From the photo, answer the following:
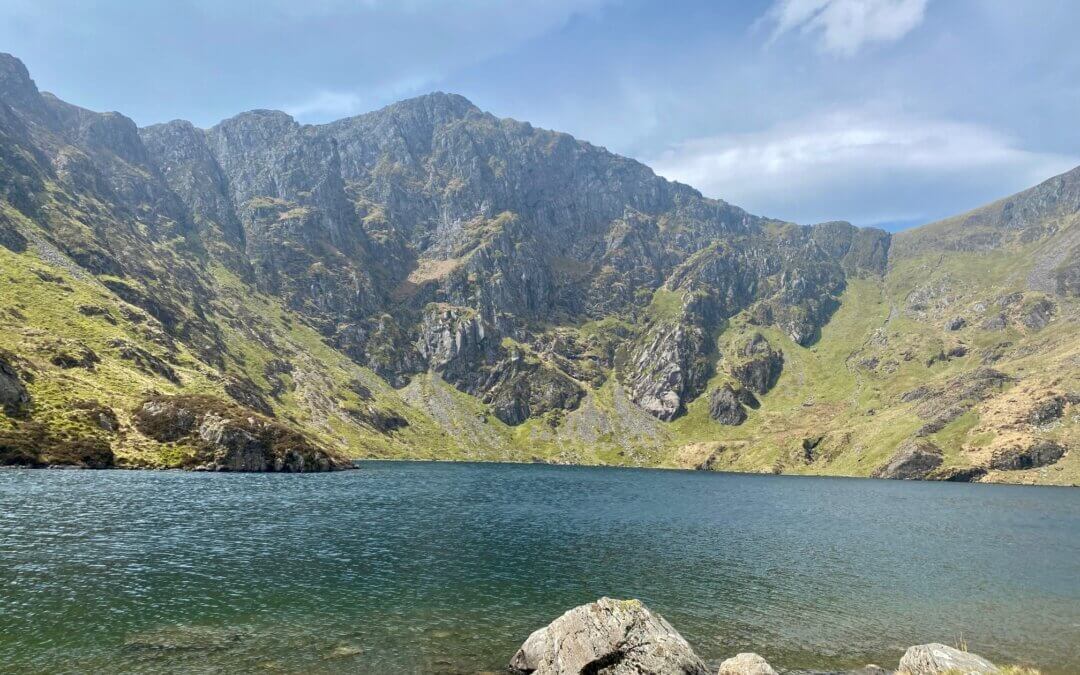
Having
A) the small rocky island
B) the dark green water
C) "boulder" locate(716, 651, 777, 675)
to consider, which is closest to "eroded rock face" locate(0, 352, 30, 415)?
the dark green water

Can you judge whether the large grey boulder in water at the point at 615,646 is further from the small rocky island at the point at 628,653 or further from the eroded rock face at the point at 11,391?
the eroded rock face at the point at 11,391

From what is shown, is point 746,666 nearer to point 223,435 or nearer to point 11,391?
point 11,391

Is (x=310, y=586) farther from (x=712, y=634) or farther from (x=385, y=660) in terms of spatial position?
(x=712, y=634)

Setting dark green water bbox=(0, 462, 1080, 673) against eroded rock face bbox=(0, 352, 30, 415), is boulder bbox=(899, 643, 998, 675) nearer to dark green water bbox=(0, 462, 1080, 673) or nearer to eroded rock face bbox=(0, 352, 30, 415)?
dark green water bbox=(0, 462, 1080, 673)

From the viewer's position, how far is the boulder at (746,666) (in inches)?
1330

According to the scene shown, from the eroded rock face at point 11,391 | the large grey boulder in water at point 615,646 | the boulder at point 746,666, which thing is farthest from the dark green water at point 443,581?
the eroded rock face at point 11,391

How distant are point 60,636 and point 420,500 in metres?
87.9

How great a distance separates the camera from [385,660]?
120ft

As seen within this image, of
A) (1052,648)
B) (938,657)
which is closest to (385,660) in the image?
(938,657)

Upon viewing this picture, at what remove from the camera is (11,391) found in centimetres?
12862

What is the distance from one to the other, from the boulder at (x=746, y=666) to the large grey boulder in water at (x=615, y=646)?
2.29 metres

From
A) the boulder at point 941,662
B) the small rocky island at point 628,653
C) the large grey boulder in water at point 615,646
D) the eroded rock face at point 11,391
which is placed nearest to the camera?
the large grey boulder in water at point 615,646

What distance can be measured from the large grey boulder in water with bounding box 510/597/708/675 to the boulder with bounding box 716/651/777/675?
7.52ft

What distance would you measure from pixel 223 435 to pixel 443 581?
134384 millimetres
